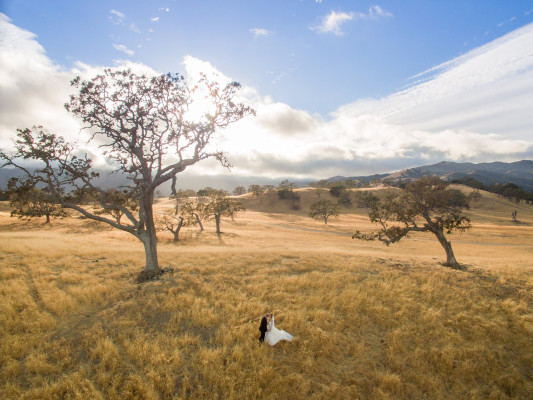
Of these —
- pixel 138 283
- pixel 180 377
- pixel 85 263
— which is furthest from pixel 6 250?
pixel 180 377

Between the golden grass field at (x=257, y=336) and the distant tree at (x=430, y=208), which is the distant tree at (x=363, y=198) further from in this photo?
the golden grass field at (x=257, y=336)

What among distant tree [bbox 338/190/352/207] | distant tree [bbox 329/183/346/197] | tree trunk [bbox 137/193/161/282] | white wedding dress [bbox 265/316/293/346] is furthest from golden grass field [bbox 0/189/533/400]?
distant tree [bbox 329/183/346/197]

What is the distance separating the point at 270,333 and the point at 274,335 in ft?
0.52

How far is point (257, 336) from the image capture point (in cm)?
912

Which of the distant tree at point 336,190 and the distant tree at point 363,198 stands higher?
the distant tree at point 336,190

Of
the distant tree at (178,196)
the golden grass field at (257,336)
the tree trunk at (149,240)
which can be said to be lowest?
the golden grass field at (257,336)

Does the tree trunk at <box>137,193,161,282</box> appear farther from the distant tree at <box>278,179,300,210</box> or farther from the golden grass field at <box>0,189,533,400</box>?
the distant tree at <box>278,179,300,210</box>

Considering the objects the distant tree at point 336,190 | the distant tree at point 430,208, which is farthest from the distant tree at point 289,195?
the distant tree at point 430,208

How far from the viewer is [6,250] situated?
67.6 ft

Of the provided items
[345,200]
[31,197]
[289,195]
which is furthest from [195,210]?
[345,200]

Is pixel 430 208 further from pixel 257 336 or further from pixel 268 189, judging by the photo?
pixel 268 189

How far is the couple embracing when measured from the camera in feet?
28.1

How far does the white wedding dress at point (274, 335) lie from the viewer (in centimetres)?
853

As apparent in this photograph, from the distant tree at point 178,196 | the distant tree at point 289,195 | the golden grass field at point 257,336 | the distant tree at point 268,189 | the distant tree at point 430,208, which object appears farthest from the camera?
the distant tree at point 268,189
